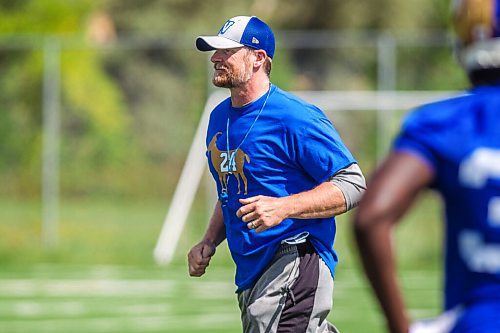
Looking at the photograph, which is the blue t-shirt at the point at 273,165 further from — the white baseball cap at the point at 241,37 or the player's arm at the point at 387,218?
the player's arm at the point at 387,218

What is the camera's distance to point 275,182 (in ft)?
19.1

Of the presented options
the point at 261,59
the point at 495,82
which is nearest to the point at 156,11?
the point at 261,59

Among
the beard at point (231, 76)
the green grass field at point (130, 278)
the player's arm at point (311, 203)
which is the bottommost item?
the green grass field at point (130, 278)

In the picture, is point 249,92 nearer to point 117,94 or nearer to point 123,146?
point 123,146

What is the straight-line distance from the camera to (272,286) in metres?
5.82

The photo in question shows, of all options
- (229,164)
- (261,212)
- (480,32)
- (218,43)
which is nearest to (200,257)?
(229,164)

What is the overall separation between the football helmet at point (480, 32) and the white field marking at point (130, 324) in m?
8.45

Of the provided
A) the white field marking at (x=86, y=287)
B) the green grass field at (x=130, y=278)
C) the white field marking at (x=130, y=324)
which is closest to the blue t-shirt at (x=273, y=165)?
the green grass field at (x=130, y=278)

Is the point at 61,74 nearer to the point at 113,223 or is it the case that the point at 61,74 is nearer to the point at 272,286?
the point at 113,223

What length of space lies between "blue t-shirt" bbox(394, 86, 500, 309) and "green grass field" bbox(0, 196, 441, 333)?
8192mm

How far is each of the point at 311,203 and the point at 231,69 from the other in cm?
81

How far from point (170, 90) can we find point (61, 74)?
7.23 feet

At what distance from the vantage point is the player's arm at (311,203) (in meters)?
5.28

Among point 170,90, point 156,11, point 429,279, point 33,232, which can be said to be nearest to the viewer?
point 429,279
